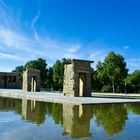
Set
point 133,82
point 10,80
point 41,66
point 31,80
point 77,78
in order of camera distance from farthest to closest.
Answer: point 41,66, point 10,80, point 133,82, point 31,80, point 77,78

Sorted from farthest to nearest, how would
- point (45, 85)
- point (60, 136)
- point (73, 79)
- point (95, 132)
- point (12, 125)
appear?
1. point (45, 85)
2. point (73, 79)
3. point (12, 125)
4. point (95, 132)
5. point (60, 136)

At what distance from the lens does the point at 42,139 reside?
8.20 metres

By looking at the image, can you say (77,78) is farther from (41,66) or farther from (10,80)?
(41,66)

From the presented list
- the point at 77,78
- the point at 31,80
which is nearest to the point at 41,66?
the point at 31,80

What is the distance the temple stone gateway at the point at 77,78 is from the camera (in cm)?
2948

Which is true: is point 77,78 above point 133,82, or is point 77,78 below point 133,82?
below

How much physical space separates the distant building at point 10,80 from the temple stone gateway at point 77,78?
33.9 metres

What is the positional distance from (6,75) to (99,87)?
2032cm

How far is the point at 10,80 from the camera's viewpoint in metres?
63.3

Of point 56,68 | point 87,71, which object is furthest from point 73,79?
point 56,68

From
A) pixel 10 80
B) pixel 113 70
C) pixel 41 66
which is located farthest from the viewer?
pixel 41 66

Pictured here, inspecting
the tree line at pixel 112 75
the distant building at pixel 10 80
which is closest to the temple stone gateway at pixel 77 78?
the tree line at pixel 112 75

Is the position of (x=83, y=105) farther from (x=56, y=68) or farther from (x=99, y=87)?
(x=99, y=87)

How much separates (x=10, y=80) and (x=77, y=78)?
120 ft
